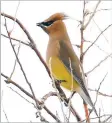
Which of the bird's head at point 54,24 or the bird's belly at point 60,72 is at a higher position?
the bird's head at point 54,24

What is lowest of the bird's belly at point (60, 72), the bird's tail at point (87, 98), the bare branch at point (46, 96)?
the bare branch at point (46, 96)

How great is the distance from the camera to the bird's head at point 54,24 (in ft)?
9.10

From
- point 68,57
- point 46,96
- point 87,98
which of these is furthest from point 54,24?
point 46,96

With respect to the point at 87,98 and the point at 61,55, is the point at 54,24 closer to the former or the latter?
the point at 61,55

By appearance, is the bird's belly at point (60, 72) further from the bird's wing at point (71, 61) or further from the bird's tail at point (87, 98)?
the bird's tail at point (87, 98)

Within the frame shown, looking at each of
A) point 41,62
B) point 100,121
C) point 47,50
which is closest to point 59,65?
point 47,50

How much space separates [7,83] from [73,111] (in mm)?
400

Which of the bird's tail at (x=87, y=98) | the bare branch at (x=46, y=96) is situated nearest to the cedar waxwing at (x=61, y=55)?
the bird's tail at (x=87, y=98)

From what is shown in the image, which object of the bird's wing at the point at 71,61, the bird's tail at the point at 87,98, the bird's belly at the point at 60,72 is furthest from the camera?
the bird's belly at the point at 60,72

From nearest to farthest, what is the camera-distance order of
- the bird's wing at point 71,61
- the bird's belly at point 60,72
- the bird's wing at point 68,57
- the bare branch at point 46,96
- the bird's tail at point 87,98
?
the bare branch at point 46,96 → the bird's tail at point 87,98 → the bird's wing at point 71,61 → the bird's wing at point 68,57 → the bird's belly at point 60,72

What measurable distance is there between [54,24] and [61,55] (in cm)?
33

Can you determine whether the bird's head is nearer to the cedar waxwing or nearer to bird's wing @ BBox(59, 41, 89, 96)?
the cedar waxwing

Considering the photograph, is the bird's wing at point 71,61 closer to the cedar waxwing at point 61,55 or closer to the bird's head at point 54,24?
the cedar waxwing at point 61,55

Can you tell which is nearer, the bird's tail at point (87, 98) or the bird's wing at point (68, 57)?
the bird's tail at point (87, 98)
